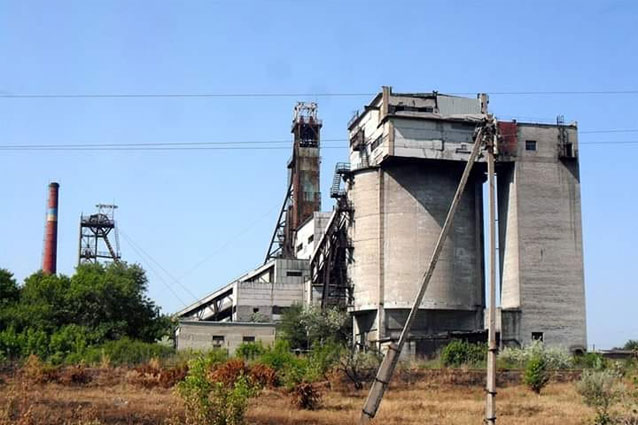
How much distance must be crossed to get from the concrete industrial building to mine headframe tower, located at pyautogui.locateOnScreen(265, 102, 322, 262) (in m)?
12.8

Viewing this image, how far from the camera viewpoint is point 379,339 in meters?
50.9

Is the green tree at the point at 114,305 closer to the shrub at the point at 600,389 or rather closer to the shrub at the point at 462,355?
the shrub at the point at 462,355

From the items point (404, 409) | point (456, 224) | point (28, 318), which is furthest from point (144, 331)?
point (404, 409)

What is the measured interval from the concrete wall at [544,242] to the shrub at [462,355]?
574 cm

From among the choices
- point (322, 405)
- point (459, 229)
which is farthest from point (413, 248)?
point (322, 405)

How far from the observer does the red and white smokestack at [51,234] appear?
65.6 metres

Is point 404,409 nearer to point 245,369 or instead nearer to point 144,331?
point 245,369

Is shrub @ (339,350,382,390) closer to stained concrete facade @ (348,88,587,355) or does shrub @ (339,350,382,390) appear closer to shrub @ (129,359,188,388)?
shrub @ (129,359,188,388)

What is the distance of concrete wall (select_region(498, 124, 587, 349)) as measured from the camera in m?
50.5

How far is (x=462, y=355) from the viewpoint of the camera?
146ft

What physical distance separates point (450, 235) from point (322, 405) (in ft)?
100

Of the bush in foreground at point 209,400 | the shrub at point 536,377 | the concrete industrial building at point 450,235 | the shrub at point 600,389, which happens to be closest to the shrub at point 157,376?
the shrub at point 536,377

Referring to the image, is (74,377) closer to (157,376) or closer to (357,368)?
(157,376)

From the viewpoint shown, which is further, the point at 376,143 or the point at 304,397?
the point at 376,143
